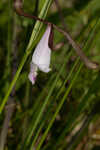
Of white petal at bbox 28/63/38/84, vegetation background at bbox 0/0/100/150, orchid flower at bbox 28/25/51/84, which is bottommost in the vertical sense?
orchid flower at bbox 28/25/51/84

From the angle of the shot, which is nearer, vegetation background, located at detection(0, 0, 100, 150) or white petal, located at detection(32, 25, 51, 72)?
white petal, located at detection(32, 25, 51, 72)

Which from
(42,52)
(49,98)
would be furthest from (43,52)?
(49,98)

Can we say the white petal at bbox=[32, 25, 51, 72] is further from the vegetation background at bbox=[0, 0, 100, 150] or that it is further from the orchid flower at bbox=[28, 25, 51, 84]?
the vegetation background at bbox=[0, 0, 100, 150]

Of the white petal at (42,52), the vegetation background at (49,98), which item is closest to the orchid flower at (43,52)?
the white petal at (42,52)

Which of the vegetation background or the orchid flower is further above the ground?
the vegetation background

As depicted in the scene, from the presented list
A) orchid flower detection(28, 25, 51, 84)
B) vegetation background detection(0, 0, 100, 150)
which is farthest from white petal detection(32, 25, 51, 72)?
vegetation background detection(0, 0, 100, 150)

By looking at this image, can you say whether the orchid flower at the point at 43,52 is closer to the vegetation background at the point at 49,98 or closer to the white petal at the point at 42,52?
the white petal at the point at 42,52

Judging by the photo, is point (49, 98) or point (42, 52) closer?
point (42, 52)

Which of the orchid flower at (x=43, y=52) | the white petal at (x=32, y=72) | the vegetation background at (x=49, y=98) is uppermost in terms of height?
the vegetation background at (x=49, y=98)

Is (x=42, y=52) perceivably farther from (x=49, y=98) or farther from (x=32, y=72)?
(x=49, y=98)

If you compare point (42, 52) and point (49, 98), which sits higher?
point (49, 98)

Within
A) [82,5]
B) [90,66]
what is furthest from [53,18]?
[90,66]
